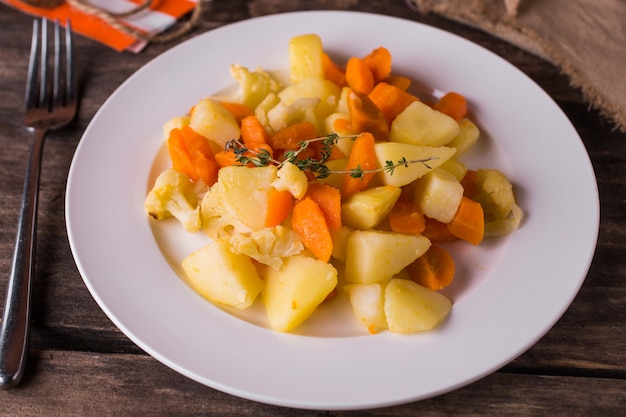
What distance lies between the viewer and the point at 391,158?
1871 millimetres

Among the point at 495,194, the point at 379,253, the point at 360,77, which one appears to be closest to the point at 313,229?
the point at 379,253

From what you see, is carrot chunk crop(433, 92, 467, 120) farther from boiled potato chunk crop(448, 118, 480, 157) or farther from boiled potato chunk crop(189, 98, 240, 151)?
boiled potato chunk crop(189, 98, 240, 151)

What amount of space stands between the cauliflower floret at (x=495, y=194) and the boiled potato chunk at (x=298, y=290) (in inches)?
22.1

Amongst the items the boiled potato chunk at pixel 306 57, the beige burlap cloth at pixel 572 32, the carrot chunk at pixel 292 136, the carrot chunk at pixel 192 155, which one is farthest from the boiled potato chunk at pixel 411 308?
the beige burlap cloth at pixel 572 32

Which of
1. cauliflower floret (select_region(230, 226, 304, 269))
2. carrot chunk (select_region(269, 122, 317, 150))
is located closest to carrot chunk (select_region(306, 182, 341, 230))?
cauliflower floret (select_region(230, 226, 304, 269))

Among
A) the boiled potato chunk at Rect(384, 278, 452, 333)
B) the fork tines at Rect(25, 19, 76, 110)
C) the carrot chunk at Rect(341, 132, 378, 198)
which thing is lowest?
the fork tines at Rect(25, 19, 76, 110)

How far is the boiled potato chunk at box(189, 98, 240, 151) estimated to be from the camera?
2.03 meters

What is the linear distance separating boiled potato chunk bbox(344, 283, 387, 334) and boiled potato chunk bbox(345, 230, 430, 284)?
0.02m

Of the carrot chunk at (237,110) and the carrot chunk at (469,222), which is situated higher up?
the carrot chunk at (469,222)

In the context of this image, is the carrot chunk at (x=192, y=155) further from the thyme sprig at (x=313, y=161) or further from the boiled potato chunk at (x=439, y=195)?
the boiled potato chunk at (x=439, y=195)

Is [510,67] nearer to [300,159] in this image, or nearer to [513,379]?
[300,159]

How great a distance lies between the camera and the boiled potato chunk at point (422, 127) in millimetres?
2021

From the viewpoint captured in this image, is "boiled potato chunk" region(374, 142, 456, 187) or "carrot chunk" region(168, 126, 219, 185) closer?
"boiled potato chunk" region(374, 142, 456, 187)

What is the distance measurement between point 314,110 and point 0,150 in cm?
125
